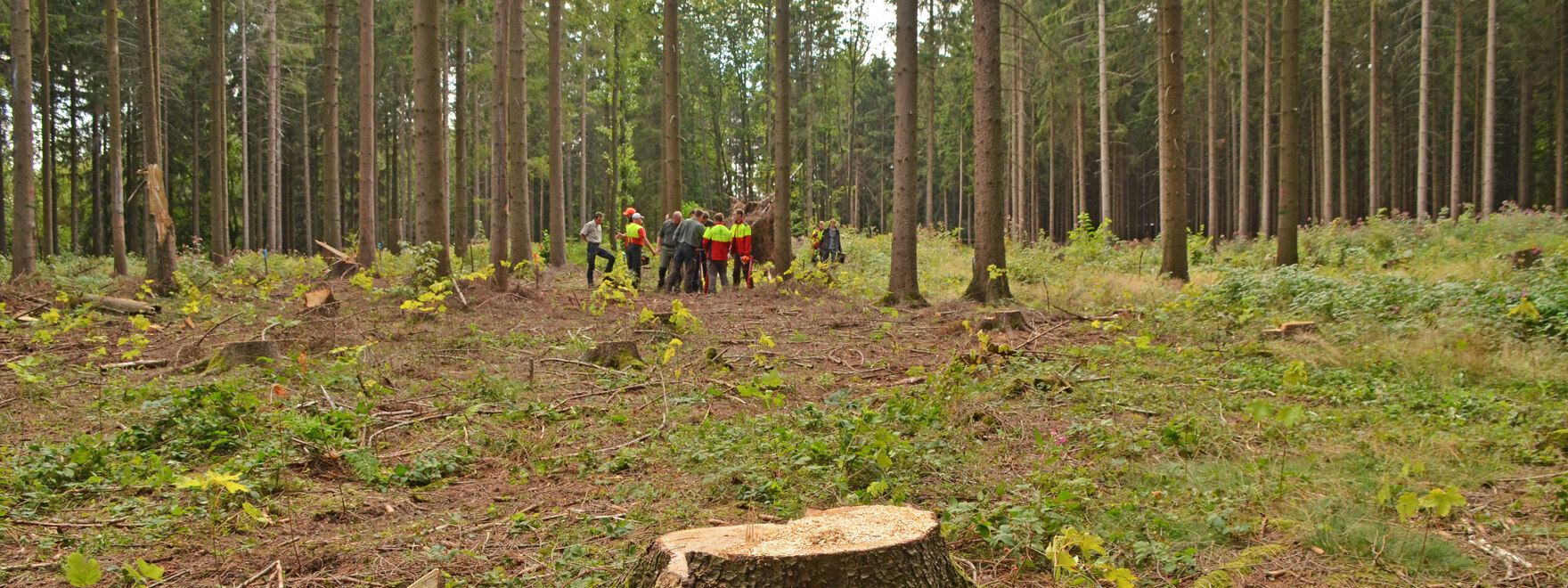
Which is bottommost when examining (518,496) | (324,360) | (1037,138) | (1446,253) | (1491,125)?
(518,496)

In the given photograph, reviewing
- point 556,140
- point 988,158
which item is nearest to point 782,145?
point 988,158

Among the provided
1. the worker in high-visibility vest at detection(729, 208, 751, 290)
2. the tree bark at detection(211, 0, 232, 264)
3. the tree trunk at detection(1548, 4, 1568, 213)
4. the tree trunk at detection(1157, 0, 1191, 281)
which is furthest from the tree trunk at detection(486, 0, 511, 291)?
the tree trunk at detection(1548, 4, 1568, 213)

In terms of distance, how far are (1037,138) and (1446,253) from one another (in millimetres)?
24770

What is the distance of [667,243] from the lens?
14938 millimetres

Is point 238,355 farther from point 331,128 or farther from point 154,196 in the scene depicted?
point 331,128

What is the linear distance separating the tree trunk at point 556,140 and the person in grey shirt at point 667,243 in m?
5.31

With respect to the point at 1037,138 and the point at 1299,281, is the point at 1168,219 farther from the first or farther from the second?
the point at 1037,138

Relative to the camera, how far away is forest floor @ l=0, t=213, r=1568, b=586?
3412mm

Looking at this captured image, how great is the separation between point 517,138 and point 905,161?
274 inches

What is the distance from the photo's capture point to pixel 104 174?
1337 inches

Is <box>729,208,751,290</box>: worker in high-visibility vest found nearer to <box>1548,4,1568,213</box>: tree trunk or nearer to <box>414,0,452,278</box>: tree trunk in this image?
<box>414,0,452,278</box>: tree trunk

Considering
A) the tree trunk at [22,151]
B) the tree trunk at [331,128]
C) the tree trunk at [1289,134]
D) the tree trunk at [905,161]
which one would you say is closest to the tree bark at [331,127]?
the tree trunk at [331,128]

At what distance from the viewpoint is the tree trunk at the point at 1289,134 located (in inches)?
541

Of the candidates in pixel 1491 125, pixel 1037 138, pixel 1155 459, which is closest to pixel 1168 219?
pixel 1155 459
